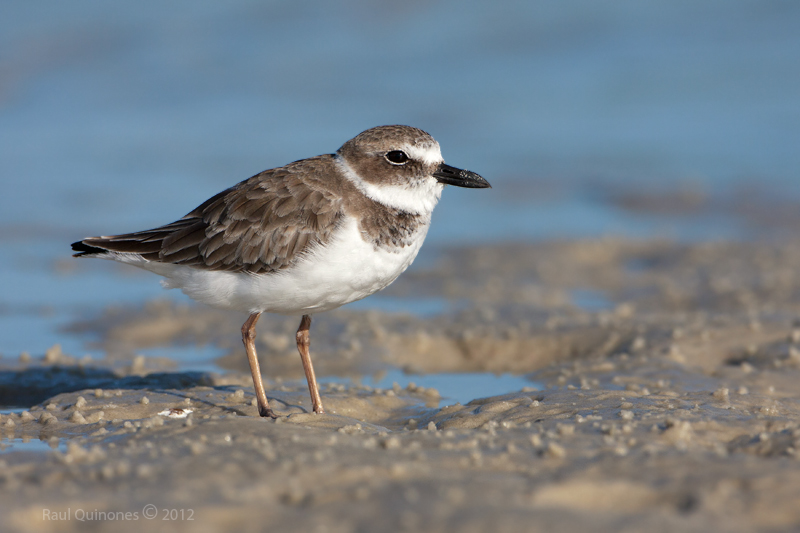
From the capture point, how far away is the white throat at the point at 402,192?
6.88m

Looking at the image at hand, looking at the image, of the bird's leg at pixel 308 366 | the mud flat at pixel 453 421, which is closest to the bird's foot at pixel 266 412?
the mud flat at pixel 453 421

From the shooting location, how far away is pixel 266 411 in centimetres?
658

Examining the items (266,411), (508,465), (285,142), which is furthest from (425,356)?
(285,142)

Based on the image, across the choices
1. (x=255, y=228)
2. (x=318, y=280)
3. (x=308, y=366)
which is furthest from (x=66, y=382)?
(x=318, y=280)

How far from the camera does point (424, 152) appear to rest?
711 cm

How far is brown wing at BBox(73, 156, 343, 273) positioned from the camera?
6617 millimetres

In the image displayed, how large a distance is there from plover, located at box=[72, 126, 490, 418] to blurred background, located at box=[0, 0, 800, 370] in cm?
331

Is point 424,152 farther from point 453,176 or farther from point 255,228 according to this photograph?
point 255,228

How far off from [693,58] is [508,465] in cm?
2554

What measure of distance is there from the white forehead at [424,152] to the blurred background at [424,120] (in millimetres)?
4977

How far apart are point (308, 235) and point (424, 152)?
127 centimetres

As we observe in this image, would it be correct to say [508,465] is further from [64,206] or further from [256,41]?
[256,41]

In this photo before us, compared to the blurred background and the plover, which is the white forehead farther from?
the blurred background

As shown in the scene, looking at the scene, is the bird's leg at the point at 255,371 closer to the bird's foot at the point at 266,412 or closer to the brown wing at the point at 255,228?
the bird's foot at the point at 266,412
